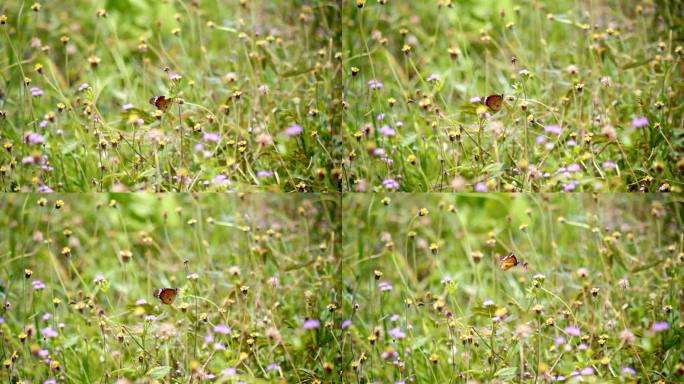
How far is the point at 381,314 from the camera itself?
2.31 metres

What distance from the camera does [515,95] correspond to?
232cm

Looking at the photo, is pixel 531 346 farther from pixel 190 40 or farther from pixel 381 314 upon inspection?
pixel 190 40

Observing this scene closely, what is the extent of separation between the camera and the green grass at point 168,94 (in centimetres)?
227

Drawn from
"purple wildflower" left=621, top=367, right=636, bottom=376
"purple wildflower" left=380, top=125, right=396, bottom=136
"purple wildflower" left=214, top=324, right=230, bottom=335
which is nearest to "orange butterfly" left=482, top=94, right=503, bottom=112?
"purple wildflower" left=380, top=125, right=396, bottom=136

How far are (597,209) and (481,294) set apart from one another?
1.20 ft

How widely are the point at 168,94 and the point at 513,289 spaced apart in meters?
0.99

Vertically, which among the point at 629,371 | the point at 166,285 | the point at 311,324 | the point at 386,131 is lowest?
the point at 629,371

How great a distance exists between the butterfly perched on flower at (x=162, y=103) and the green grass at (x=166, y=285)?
219 millimetres

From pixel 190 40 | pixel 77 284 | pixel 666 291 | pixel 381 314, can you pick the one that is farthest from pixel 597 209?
pixel 77 284

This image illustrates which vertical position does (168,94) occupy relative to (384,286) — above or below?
above

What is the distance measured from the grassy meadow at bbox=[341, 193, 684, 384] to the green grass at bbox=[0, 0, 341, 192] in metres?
0.27

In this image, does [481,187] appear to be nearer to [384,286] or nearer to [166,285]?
[384,286]

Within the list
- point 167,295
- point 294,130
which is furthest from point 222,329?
point 294,130

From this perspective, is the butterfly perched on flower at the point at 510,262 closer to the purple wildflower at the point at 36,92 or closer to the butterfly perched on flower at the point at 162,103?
the butterfly perched on flower at the point at 162,103
